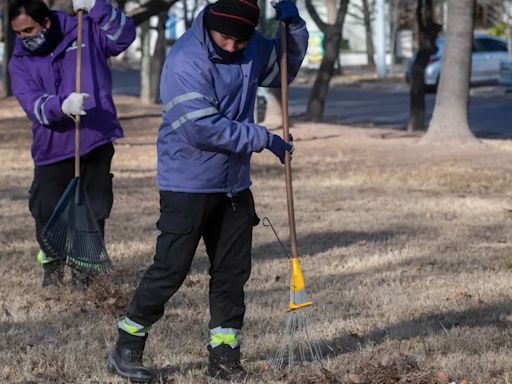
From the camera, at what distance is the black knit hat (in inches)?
201

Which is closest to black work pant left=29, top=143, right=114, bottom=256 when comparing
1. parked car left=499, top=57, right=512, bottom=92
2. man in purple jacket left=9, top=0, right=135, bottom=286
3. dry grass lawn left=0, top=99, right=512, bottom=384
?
man in purple jacket left=9, top=0, right=135, bottom=286

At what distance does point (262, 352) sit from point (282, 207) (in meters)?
5.84

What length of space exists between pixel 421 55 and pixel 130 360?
15854mm

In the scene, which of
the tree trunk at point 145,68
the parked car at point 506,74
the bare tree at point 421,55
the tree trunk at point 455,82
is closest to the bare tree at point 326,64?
the bare tree at point 421,55

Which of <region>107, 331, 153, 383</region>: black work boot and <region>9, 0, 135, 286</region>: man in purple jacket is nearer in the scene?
<region>107, 331, 153, 383</region>: black work boot

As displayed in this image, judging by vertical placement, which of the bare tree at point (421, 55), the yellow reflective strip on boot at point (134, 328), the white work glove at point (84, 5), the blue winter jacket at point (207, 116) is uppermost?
the white work glove at point (84, 5)

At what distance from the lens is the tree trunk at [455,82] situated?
1728 centimetres

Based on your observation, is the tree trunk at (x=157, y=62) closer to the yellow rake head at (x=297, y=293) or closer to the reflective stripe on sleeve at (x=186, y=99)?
the yellow rake head at (x=297, y=293)

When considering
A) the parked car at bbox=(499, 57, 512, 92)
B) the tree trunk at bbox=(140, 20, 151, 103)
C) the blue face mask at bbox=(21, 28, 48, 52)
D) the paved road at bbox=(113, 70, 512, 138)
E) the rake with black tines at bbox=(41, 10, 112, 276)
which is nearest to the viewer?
the blue face mask at bbox=(21, 28, 48, 52)

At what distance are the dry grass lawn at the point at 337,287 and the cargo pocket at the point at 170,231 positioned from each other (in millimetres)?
579

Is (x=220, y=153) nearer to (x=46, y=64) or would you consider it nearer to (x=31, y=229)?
(x=46, y=64)

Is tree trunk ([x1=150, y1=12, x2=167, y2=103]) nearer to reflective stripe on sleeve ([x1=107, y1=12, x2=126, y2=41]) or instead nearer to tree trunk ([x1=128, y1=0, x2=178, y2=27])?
tree trunk ([x1=128, y1=0, x2=178, y2=27])

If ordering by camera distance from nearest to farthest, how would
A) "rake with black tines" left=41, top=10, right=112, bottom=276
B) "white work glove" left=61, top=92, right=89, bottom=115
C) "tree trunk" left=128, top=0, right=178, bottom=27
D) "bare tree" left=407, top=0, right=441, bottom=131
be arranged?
1. "white work glove" left=61, top=92, right=89, bottom=115
2. "rake with black tines" left=41, top=10, right=112, bottom=276
3. "bare tree" left=407, top=0, right=441, bottom=131
4. "tree trunk" left=128, top=0, right=178, bottom=27

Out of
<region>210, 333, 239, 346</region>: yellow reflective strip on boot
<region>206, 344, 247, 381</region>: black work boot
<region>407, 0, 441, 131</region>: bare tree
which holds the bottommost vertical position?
<region>407, 0, 441, 131</region>: bare tree
